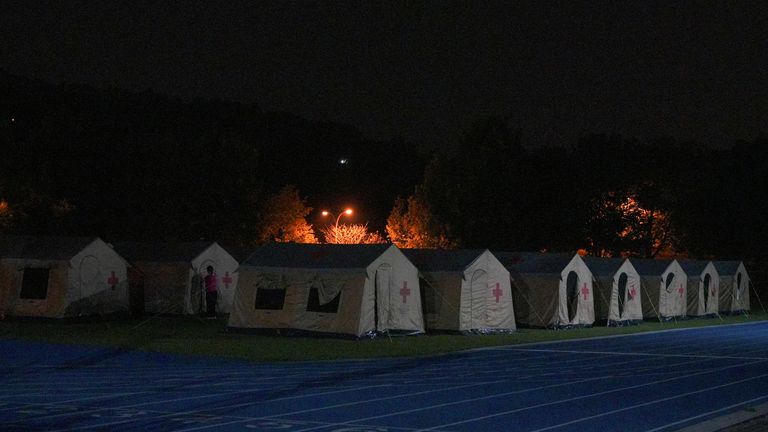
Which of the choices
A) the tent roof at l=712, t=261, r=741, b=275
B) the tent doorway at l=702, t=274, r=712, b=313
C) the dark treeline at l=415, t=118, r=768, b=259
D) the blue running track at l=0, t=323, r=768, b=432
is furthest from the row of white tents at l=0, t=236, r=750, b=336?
the dark treeline at l=415, t=118, r=768, b=259

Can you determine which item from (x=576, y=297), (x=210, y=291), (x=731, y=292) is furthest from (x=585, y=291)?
(x=731, y=292)

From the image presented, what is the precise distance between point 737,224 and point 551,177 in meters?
13.5

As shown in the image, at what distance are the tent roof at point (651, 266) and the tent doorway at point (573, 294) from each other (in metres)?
6.59

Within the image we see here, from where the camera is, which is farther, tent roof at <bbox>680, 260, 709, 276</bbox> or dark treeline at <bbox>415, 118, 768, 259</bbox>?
dark treeline at <bbox>415, 118, 768, 259</bbox>

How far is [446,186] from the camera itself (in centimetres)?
6662

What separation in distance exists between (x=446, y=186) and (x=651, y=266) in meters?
28.3

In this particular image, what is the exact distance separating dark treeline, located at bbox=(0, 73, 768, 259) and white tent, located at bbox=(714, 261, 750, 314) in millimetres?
20482

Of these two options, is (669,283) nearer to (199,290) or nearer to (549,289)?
(549,289)

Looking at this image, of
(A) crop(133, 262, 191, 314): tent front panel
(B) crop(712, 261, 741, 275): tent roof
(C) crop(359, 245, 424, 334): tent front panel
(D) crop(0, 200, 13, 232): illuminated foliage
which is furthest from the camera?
(D) crop(0, 200, 13, 232): illuminated foliage

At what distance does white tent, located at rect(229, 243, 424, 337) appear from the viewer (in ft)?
85.5

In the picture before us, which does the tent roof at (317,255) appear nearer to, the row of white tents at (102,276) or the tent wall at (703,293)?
the row of white tents at (102,276)

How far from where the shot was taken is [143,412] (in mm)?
12156

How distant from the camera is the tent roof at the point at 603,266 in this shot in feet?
116

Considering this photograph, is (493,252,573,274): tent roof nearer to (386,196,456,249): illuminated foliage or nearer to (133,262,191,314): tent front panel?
(133,262,191,314): tent front panel
